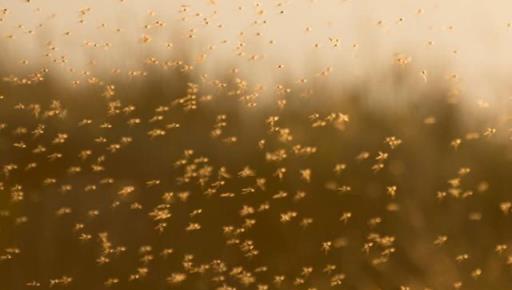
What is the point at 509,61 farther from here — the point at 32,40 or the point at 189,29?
the point at 32,40

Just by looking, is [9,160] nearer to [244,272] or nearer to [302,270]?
[244,272]

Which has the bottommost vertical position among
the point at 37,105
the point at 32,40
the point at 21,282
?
the point at 21,282

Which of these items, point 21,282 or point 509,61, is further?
point 509,61

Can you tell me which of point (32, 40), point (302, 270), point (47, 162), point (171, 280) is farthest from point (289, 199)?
point (32, 40)

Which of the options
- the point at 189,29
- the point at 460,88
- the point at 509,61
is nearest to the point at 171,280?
the point at 189,29

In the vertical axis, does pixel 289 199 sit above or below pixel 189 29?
below

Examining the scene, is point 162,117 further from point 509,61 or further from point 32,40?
point 509,61

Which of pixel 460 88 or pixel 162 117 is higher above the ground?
pixel 460 88
